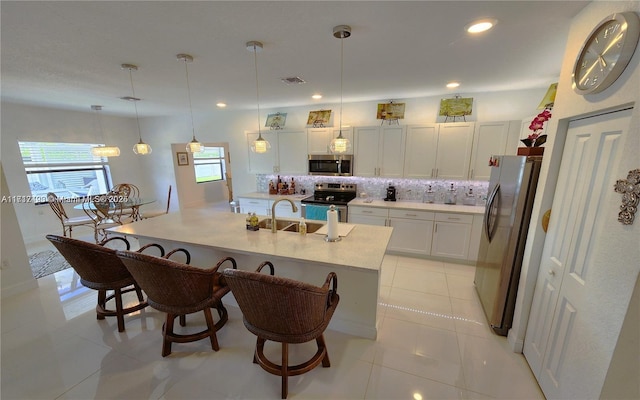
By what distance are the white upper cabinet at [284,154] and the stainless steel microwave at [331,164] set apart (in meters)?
0.19

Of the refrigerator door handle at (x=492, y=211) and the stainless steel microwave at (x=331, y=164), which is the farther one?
the stainless steel microwave at (x=331, y=164)

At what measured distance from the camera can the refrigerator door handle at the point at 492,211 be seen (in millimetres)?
2455

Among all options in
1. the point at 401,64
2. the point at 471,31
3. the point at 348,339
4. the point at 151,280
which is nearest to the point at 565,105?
the point at 471,31

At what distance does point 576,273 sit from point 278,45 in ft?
9.05

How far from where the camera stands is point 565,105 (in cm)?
169

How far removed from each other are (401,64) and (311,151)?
2313 millimetres

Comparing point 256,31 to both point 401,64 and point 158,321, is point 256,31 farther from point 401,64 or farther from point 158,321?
point 158,321

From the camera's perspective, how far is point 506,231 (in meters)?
2.19

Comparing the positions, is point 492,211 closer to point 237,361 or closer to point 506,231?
point 506,231

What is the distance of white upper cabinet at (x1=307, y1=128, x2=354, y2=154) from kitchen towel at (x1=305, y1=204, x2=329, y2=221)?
1058mm

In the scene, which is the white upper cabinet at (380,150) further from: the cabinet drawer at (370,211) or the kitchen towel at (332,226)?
the kitchen towel at (332,226)

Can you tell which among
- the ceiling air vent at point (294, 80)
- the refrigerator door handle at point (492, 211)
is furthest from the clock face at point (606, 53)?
the ceiling air vent at point (294, 80)

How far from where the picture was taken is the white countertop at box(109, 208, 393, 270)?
6.30 feet

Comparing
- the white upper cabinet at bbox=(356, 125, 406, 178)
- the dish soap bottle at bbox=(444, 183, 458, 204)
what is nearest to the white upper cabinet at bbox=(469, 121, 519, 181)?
the dish soap bottle at bbox=(444, 183, 458, 204)
